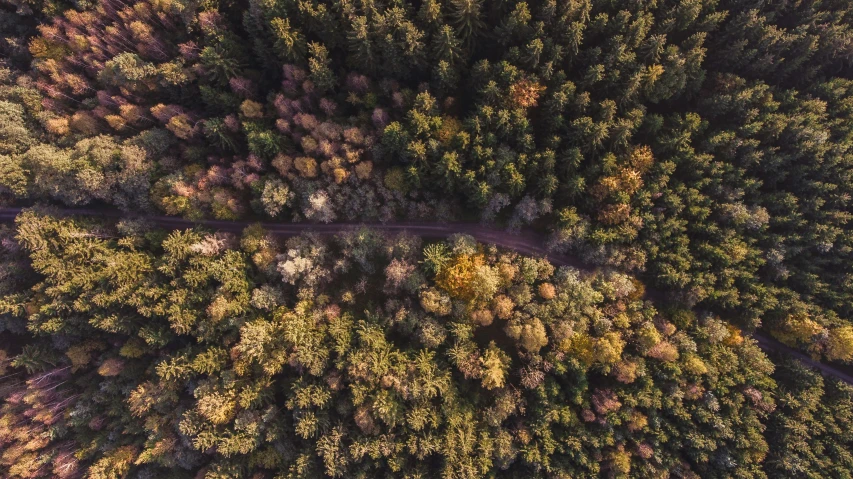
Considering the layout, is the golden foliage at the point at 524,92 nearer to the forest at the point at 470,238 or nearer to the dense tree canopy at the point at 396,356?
the forest at the point at 470,238

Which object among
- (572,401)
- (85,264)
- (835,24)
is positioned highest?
(835,24)

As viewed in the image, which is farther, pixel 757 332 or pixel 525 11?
pixel 757 332

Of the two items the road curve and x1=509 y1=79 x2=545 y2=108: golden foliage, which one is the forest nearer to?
x1=509 y1=79 x2=545 y2=108: golden foliage

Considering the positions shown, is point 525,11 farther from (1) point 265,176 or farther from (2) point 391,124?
(1) point 265,176

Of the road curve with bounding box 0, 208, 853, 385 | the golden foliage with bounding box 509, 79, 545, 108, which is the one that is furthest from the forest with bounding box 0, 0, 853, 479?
the road curve with bounding box 0, 208, 853, 385

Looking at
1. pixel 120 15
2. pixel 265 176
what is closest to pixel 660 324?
pixel 265 176

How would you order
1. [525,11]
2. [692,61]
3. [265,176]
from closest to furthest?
[525,11] → [692,61] → [265,176]

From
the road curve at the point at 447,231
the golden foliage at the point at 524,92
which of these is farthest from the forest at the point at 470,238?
the road curve at the point at 447,231
